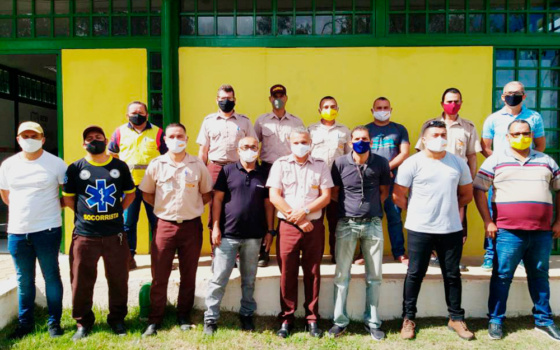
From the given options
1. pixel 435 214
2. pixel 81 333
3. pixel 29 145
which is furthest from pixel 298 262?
pixel 29 145

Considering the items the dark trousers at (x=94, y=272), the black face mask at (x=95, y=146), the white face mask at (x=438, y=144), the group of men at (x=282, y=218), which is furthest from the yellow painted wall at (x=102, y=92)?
the white face mask at (x=438, y=144)

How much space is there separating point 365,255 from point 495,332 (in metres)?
1.41

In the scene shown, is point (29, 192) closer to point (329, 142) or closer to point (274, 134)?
point (274, 134)

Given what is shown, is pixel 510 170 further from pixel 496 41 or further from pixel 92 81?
pixel 92 81

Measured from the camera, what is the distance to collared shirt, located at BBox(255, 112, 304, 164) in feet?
15.3

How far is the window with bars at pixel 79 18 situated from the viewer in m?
5.39

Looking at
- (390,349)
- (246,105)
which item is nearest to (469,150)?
(390,349)

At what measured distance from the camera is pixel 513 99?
4.37 m

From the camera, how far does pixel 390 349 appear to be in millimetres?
3621

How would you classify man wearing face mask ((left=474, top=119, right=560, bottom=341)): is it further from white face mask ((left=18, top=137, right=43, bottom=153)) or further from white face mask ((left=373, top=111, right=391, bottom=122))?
white face mask ((left=18, top=137, right=43, bottom=153))

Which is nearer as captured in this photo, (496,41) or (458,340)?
(458,340)

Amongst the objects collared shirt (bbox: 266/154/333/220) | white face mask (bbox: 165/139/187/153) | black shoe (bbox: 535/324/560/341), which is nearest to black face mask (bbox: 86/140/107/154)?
white face mask (bbox: 165/139/187/153)

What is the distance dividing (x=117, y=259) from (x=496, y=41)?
5171 millimetres

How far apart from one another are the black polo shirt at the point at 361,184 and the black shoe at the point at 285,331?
1.14 metres
